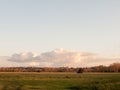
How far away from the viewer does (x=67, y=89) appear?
2352 inches

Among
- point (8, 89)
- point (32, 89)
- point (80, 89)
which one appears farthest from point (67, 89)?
point (8, 89)

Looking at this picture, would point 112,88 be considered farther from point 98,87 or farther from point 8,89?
point 8,89

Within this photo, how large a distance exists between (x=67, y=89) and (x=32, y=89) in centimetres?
655

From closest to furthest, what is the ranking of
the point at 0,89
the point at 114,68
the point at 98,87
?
the point at 0,89 < the point at 98,87 < the point at 114,68

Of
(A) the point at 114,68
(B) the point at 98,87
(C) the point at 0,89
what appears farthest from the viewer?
(A) the point at 114,68

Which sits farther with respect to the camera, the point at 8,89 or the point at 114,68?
the point at 114,68

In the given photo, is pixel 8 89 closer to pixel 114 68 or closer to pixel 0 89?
pixel 0 89

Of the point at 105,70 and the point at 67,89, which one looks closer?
the point at 67,89

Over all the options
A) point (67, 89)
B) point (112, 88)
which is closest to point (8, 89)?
point (67, 89)

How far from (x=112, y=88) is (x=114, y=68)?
129 meters

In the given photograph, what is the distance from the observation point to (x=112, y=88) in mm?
59906

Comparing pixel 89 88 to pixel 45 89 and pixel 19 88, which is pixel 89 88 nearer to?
pixel 45 89

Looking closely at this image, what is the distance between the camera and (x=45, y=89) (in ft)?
191

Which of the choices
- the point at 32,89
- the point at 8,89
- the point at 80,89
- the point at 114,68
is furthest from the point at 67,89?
the point at 114,68
